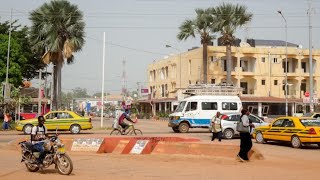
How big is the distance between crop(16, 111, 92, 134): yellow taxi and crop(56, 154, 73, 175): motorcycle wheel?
1869 centimetres

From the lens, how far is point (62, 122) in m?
29.9

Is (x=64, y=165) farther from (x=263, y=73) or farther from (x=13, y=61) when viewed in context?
(x=263, y=73)

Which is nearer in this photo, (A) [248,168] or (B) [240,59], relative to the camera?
(A) [248,168]

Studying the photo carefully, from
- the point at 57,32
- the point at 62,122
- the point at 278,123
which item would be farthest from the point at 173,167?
the point at 57,32

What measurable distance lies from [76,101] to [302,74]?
452ft

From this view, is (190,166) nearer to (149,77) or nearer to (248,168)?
(248,168)

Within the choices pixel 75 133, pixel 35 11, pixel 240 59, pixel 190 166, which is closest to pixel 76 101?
pixel 240 59

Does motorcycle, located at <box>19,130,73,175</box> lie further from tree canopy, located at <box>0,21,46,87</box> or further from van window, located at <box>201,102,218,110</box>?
tree canopy, located at <box>0,21,46,87</box>

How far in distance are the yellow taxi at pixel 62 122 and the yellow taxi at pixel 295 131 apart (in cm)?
1299

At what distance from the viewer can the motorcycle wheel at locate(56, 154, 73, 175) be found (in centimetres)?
1116

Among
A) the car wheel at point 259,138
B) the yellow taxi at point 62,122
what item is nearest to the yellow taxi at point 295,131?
the car wheel at point 259,138

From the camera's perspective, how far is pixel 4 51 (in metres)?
48.5

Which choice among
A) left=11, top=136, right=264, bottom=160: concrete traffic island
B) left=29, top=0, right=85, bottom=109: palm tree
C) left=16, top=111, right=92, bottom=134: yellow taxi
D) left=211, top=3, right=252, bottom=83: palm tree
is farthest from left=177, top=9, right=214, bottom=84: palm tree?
left=11, top=136, right=264, bottom=160: concrete traffic island

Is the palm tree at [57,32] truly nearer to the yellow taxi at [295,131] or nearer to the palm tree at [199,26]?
the palm tree at [199,26]
